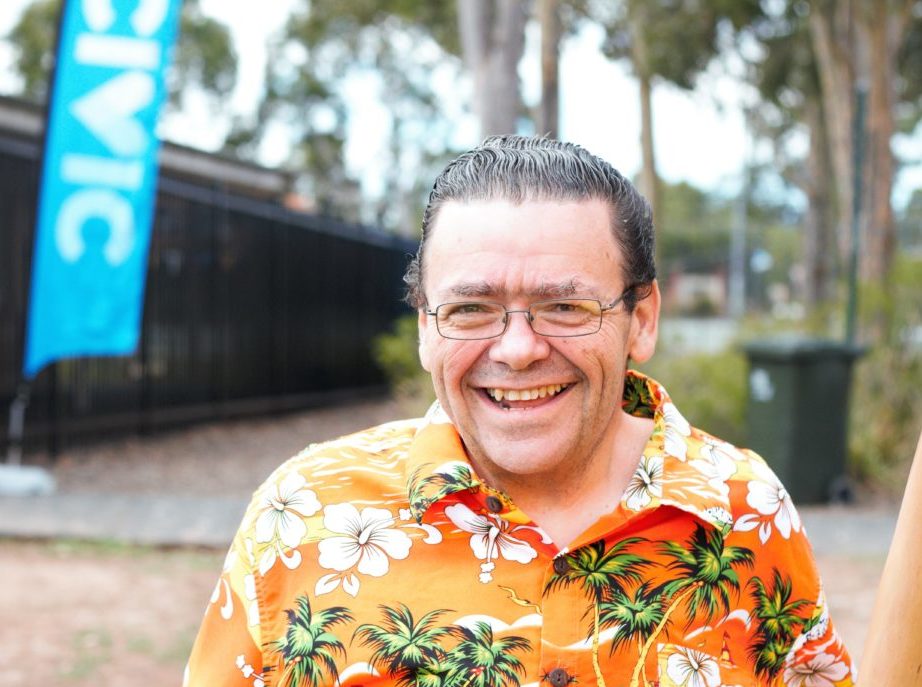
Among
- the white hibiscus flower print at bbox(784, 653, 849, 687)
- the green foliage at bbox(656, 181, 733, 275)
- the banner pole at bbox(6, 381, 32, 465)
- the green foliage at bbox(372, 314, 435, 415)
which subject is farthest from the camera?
the green foliage at bbox(656, 181, 733, 275)

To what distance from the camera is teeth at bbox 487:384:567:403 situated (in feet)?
5.93

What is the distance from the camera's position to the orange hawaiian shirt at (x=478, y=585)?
1708mm

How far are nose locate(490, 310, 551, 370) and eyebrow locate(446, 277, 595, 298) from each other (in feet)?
0.13

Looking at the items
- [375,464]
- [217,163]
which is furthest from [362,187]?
[375,464]

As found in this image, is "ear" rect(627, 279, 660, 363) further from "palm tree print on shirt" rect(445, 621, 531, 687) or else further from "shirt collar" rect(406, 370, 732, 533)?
"palm tree print on shirt" rect(445, 621, 531, 687)

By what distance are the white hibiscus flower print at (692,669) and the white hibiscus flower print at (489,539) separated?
281mm

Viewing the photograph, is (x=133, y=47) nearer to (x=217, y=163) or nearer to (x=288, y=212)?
(x=288, y=212)

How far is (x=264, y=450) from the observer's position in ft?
33.1

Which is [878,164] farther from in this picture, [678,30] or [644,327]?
[644,327]

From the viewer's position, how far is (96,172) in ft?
24.8

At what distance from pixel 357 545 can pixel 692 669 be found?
0.58 meters

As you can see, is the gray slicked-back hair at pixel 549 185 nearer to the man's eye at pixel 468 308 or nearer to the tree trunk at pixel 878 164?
the man's eye at pixel 468 308

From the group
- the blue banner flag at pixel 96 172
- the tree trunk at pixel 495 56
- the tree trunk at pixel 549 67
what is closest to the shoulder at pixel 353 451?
the tree trunk at pixel 495 56

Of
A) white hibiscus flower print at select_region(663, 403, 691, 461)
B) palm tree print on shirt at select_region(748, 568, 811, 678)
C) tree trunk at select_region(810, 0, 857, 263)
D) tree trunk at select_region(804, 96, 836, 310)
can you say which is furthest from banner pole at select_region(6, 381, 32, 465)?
tree trunk at select_region(804, 96, 836, 310)
